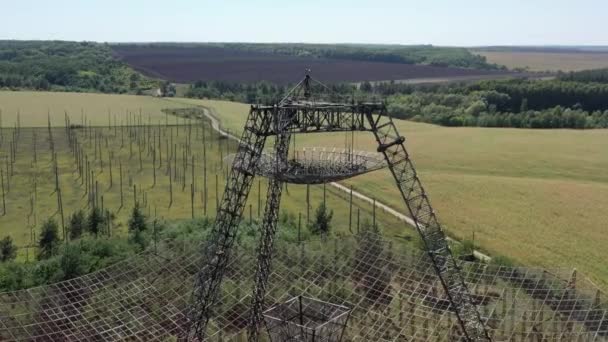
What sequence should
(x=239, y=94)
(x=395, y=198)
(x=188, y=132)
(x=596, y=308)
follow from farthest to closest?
(x=239, y=94) → (x=188, y=132) → (x=395, y=198) → (x=596, y=308)

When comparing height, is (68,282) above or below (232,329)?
above

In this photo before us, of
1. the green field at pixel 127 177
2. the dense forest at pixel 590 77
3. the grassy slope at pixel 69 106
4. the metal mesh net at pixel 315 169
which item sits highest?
the dense forest at pixel 590 77

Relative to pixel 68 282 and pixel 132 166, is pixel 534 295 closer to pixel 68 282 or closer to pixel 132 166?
pixel 68 282

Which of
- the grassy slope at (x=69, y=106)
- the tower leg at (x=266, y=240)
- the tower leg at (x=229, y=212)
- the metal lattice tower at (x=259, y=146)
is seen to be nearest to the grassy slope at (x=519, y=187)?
the grassy slope at (x=69, y=106)

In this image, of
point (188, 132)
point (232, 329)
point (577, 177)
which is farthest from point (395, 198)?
point (188, 132)

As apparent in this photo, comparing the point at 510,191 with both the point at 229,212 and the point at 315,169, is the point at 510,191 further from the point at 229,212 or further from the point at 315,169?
the point at 229,212

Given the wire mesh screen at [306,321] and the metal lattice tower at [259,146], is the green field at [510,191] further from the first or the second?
the metal lattice tower at [259,146]

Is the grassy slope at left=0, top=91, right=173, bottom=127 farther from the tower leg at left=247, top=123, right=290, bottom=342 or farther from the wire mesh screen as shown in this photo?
the wire mesh screen
